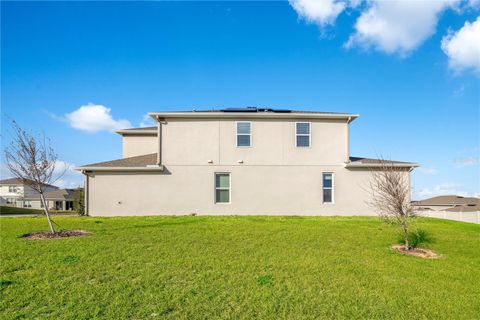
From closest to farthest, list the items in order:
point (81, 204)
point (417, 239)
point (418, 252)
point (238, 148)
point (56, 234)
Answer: point (418, 252), point (56, 234), point (417, 239), point (238, 148), point (81, 204)

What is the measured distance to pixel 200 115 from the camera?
16109mm

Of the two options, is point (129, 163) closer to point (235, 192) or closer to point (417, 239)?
point (235, 192)

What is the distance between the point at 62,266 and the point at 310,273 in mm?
5061

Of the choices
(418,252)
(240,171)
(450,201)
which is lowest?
(450,201)

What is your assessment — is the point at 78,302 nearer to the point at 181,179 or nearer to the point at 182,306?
the point at 182,306

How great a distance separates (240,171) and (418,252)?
371 inches

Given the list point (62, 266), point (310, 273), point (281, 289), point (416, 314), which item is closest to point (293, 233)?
point (310, 273)

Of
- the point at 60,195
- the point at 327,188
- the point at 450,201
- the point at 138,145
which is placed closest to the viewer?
the point at 327,188

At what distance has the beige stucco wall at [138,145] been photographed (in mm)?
20156

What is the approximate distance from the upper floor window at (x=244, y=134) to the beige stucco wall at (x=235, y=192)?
124cm

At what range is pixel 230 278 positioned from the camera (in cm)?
575

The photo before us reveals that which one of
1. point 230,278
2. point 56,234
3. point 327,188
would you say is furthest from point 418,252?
point 56,234

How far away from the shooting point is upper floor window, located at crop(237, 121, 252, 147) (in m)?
16.5

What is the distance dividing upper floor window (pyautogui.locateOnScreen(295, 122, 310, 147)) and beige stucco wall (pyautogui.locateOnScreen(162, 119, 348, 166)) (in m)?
0.22
